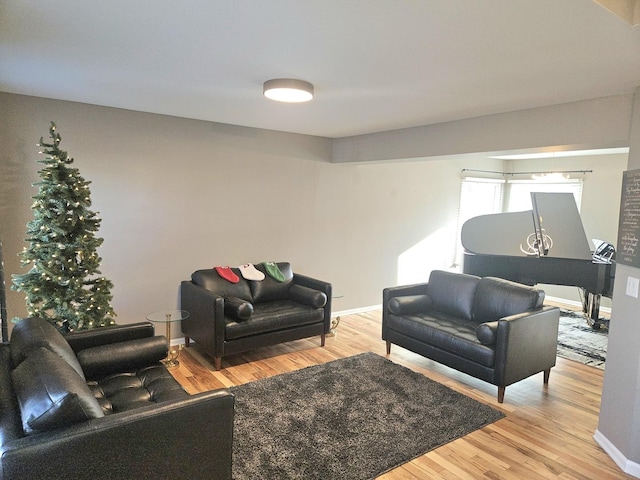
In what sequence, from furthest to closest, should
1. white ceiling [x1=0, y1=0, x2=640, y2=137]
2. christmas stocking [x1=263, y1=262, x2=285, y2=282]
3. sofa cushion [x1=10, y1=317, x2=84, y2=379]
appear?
christmas stocking [x1=263, y1=262, x2=285, y2=282] → sofa cushion [x1=10, y1=317, x2=84, y2=379] → white ceiling [x1=0, y1=0, x2=640, y2=137]

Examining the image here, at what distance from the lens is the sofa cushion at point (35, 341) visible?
2.10m

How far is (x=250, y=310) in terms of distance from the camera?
3926mm

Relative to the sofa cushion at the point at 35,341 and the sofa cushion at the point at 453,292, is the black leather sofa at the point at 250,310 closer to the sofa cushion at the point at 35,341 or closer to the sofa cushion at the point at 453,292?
the sofa cushion at the point at 453,292

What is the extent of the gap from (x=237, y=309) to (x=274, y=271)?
102cm

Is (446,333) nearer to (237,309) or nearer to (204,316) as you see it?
(237,309)

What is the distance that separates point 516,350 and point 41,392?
3.24 metres

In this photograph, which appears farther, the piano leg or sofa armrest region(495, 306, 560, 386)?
the piano leg

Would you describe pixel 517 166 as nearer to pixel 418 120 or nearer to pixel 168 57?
pixel 418 120

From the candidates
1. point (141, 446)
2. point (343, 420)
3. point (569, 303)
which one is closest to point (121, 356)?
point (141, 446)

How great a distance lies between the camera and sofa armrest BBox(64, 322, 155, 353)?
2770mm

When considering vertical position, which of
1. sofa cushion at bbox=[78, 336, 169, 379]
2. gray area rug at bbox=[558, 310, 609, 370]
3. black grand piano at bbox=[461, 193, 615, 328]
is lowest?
gray area rug at bbox=[558, 310, 609, 370]

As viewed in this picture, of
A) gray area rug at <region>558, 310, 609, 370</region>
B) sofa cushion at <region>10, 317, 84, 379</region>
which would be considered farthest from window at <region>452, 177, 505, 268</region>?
sofa cushion at <region>10, 317, 84, 379</region>

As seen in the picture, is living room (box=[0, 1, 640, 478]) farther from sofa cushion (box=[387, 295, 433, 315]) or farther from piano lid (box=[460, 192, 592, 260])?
sofa cushion (box=[387, 295, 433, 315])

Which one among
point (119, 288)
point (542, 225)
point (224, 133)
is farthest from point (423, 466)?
point (542, 225)
